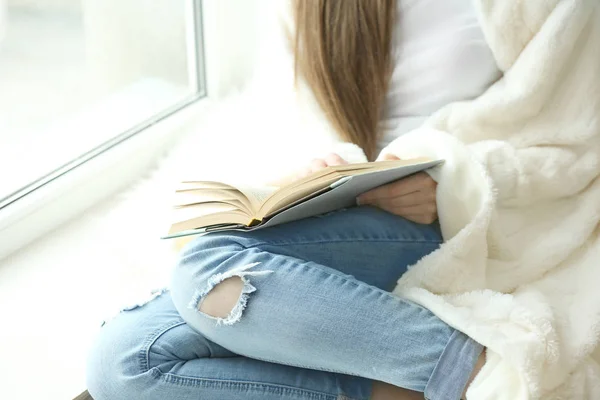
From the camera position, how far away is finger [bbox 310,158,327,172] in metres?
1.15

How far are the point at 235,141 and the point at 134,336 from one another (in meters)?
0.65

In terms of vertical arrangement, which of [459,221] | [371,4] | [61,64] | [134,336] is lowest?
[134,336]

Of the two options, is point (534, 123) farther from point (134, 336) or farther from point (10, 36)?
point (10, 36)

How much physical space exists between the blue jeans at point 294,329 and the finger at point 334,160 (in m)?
0.08

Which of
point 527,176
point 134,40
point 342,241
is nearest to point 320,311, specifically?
point 342,241

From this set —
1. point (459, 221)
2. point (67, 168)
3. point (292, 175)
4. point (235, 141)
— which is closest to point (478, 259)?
point (459, 221)

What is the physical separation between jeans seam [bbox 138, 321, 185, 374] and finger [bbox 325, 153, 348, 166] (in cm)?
33

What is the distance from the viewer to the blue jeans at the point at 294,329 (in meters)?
0.94

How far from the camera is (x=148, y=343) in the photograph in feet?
3.37

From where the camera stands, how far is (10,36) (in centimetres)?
138

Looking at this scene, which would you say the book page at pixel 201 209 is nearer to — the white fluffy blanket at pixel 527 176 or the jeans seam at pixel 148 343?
the jeans seam at pixel 148 343

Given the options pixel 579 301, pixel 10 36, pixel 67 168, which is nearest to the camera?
pixel 579 301

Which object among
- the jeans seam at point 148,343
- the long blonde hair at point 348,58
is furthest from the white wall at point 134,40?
the jeans seam at point 148,343

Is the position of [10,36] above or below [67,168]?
above
